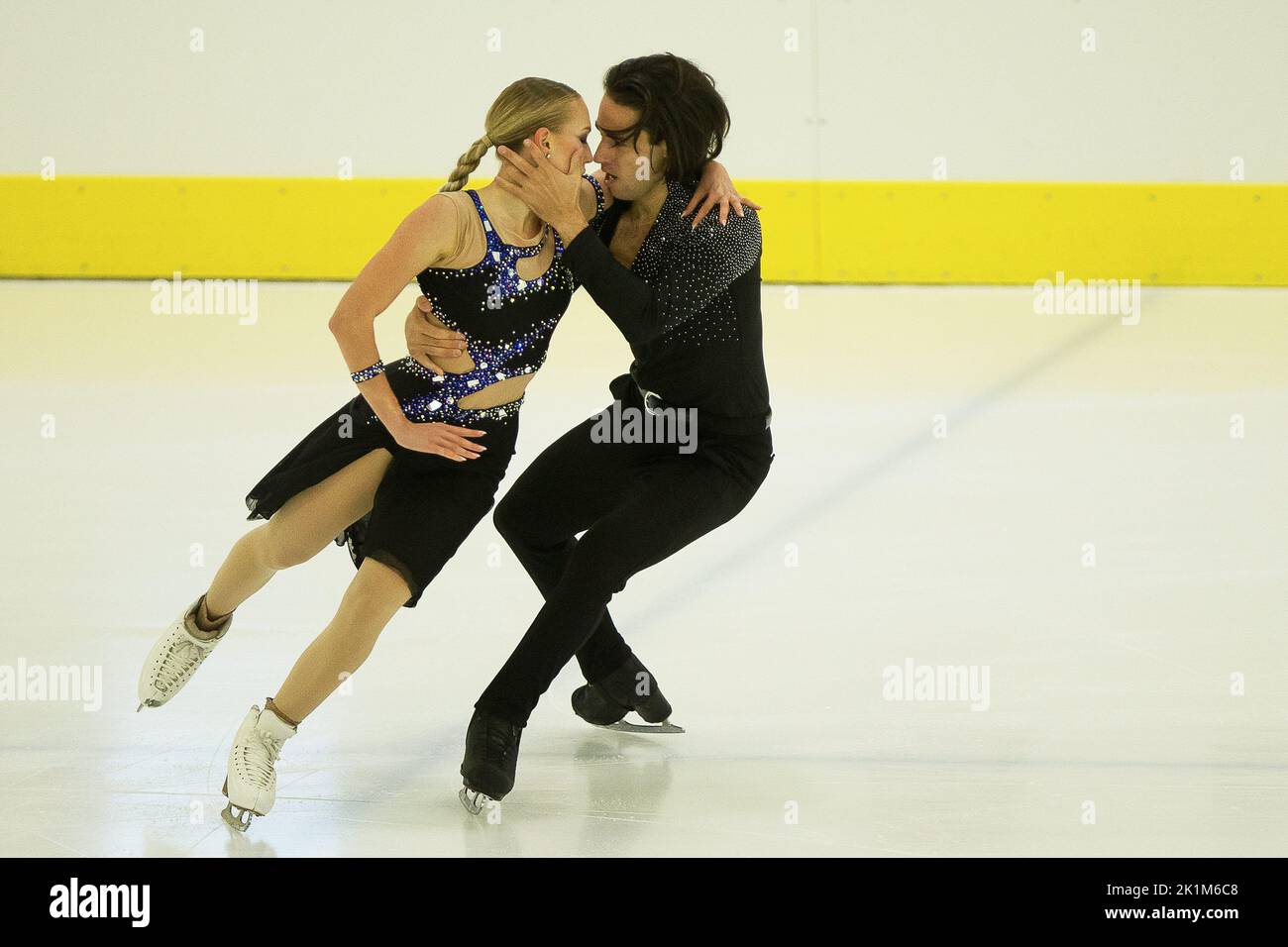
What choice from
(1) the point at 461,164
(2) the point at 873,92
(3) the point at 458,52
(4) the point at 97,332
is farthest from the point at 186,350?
(1) the point at 461,164

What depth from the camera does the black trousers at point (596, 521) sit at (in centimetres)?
255

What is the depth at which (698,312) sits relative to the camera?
2715mm

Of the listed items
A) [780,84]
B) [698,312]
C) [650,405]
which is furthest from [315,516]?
[780,84]

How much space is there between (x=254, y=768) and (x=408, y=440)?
1.88ft

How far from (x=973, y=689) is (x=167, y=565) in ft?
6.72

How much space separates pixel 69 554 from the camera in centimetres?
397

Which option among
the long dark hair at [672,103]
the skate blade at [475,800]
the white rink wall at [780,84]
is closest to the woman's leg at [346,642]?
the skate blade at [475,800]

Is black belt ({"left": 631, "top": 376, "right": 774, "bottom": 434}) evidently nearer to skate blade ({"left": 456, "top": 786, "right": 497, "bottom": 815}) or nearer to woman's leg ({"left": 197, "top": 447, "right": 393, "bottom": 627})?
woman's leg ({"left": 197, "top": 447, "right": 393, "bottom": 627})

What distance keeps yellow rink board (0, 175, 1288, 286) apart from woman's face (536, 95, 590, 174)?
6.14 metres

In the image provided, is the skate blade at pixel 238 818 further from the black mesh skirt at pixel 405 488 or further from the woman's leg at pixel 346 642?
the black mesh skirt at pixel 405 488

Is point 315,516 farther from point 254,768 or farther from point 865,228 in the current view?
point 865,228

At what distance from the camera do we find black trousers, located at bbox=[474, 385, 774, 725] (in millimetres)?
2555

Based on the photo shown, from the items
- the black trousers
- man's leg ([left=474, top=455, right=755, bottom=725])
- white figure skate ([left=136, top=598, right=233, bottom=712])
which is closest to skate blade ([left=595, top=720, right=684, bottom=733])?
the black trousers
